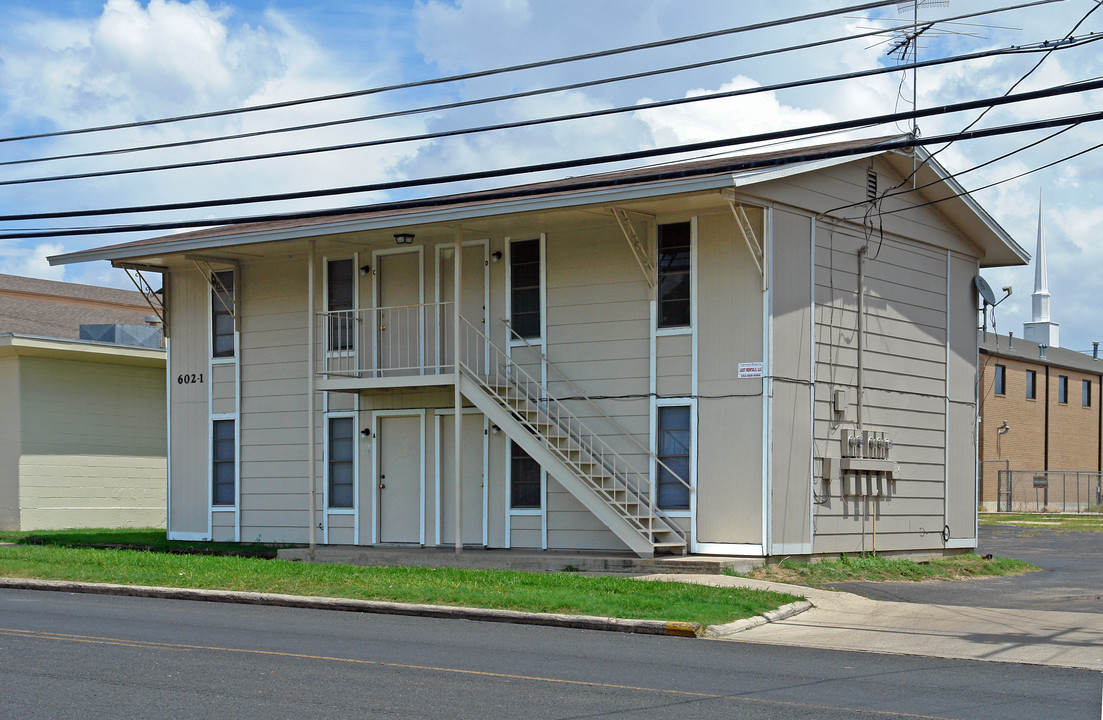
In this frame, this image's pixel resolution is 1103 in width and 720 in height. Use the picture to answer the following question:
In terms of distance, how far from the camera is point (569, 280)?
2006cm

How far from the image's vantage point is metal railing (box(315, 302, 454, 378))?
70.0ft

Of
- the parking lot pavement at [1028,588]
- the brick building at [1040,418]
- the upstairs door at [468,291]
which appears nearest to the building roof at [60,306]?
the upstairs door at [468,291]

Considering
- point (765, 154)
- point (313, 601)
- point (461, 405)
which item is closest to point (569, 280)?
point (461, 405)

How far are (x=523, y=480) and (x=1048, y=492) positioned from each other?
39.7m

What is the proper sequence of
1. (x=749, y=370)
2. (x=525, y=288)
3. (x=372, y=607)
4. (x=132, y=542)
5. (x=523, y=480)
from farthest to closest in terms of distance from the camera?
(x=132, y=542)
(x=525, y=288)
(x=523, y=480)
(x=749, y=370)
(x=372, y=607)

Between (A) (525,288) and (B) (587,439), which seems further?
(A) (525,288)

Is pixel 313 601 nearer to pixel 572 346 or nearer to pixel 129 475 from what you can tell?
pixel 572 346

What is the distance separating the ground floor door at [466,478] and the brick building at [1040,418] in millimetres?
31836

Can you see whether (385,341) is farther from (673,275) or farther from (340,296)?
(673,275)

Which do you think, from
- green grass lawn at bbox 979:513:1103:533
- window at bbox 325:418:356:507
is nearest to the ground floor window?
window at bbox 325:418:356:507

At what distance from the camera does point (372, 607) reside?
555 inches

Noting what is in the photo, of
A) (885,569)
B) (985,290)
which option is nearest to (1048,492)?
(985,290)

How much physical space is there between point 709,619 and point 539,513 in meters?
7.44

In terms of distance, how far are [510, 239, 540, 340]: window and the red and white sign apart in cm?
375
